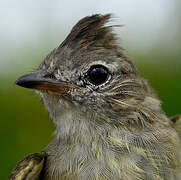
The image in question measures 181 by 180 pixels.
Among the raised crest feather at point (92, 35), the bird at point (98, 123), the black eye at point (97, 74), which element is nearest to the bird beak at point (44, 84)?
the bird at point (98, 123)

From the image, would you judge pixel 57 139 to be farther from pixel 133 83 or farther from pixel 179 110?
pixel 179 110

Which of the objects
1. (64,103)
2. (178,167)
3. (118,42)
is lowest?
(178,167)

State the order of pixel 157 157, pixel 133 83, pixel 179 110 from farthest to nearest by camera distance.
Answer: pixel 179 110 < pixel 133 83 < pixel 157 157

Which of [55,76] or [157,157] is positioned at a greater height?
[55,76]

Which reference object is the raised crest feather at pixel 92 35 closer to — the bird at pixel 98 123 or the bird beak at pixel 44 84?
the bird at pixel 98 123

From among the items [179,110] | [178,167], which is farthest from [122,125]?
[179,110]

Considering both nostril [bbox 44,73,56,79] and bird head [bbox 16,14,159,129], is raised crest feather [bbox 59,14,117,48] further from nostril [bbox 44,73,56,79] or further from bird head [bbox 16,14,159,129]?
nostril [bbox 44,73,56,79]

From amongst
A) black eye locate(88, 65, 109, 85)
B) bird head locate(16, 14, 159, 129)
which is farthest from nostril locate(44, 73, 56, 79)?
black eye locate(88, 65, 109, 85)
